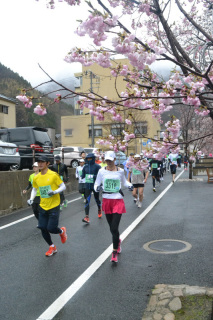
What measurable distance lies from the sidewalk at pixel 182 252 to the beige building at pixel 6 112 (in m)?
31.9

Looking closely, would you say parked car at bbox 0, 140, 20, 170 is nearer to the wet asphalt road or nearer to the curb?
the wet asphalt road

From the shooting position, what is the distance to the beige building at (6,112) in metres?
39.2

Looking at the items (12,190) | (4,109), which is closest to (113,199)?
(12,190)

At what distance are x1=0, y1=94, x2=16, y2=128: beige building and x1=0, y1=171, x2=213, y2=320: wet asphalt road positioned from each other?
1284 inches

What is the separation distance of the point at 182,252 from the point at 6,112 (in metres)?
38.0

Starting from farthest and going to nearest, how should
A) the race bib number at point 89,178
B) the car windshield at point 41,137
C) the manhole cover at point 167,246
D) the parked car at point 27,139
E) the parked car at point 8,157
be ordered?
the car windshield at point 41,137, the parked car at point 27,139, the parked car at point 8,157, the race bib number at point 89,178, the manhole cover at point 167,246

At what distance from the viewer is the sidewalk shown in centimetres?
375

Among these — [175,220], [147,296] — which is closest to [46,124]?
[175,220]

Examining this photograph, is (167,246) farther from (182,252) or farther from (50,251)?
(50,251)

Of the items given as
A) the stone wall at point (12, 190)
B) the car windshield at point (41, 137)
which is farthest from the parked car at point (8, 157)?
the car windshield at point (41, 137)

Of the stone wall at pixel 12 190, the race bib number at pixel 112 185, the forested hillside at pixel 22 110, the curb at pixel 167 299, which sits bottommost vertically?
the curb at pixel 167 299

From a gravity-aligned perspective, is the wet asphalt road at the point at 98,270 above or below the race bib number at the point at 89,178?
below

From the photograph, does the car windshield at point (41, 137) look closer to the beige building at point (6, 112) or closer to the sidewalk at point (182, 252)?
the sidewalk at point (182, 252)

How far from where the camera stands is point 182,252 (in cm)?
583
